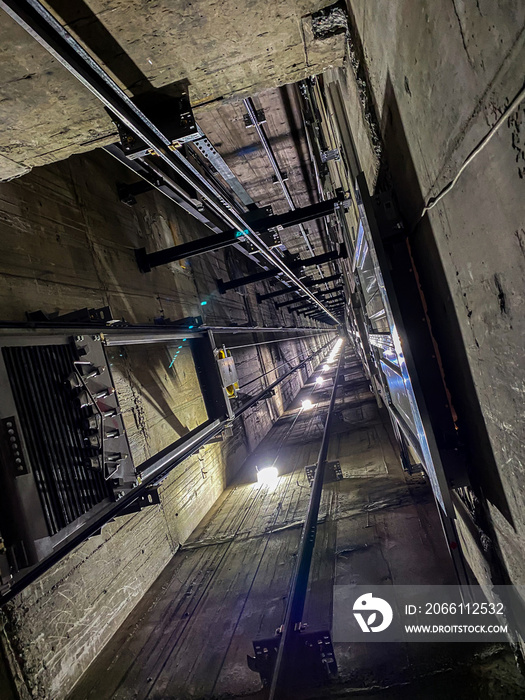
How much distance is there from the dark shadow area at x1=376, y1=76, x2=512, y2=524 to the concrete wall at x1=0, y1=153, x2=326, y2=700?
10.7 feet

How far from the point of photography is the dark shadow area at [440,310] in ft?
5.55

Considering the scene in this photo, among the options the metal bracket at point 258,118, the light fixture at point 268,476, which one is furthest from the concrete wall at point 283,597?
the metal bracket at point 258,118

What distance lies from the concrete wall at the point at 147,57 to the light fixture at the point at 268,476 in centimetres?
597

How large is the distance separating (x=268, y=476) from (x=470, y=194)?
669cm

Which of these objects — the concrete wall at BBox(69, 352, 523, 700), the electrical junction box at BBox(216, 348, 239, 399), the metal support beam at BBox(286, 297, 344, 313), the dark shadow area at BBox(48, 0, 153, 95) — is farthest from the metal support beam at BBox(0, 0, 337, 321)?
the metal support beam at BBox(286, 297, 344, 313)

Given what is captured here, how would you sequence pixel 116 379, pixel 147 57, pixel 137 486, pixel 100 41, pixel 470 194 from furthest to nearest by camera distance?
pixel 116 379
pixel 137 486
pixel 147 57
pixel 100 41
pixel 470 194

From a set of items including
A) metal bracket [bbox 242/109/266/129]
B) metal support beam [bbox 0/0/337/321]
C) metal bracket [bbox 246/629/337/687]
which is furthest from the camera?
metal bracket [bbox 242/109/266/129]

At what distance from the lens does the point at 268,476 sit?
7133 mm

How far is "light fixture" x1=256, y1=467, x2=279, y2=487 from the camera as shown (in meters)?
7.04

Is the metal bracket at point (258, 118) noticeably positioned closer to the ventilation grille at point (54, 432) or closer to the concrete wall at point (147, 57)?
the concrete wall at point (147, 57)

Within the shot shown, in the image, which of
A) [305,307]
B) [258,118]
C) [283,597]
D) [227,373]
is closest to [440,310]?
[283,597]

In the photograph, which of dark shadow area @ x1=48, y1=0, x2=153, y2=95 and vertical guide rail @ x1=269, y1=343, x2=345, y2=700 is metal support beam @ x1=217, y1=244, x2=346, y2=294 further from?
vertical guide rail @ x1=269, y1=343, x2=345, y2=700

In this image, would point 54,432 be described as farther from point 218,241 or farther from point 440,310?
point 218,241

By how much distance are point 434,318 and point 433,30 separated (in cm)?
128
